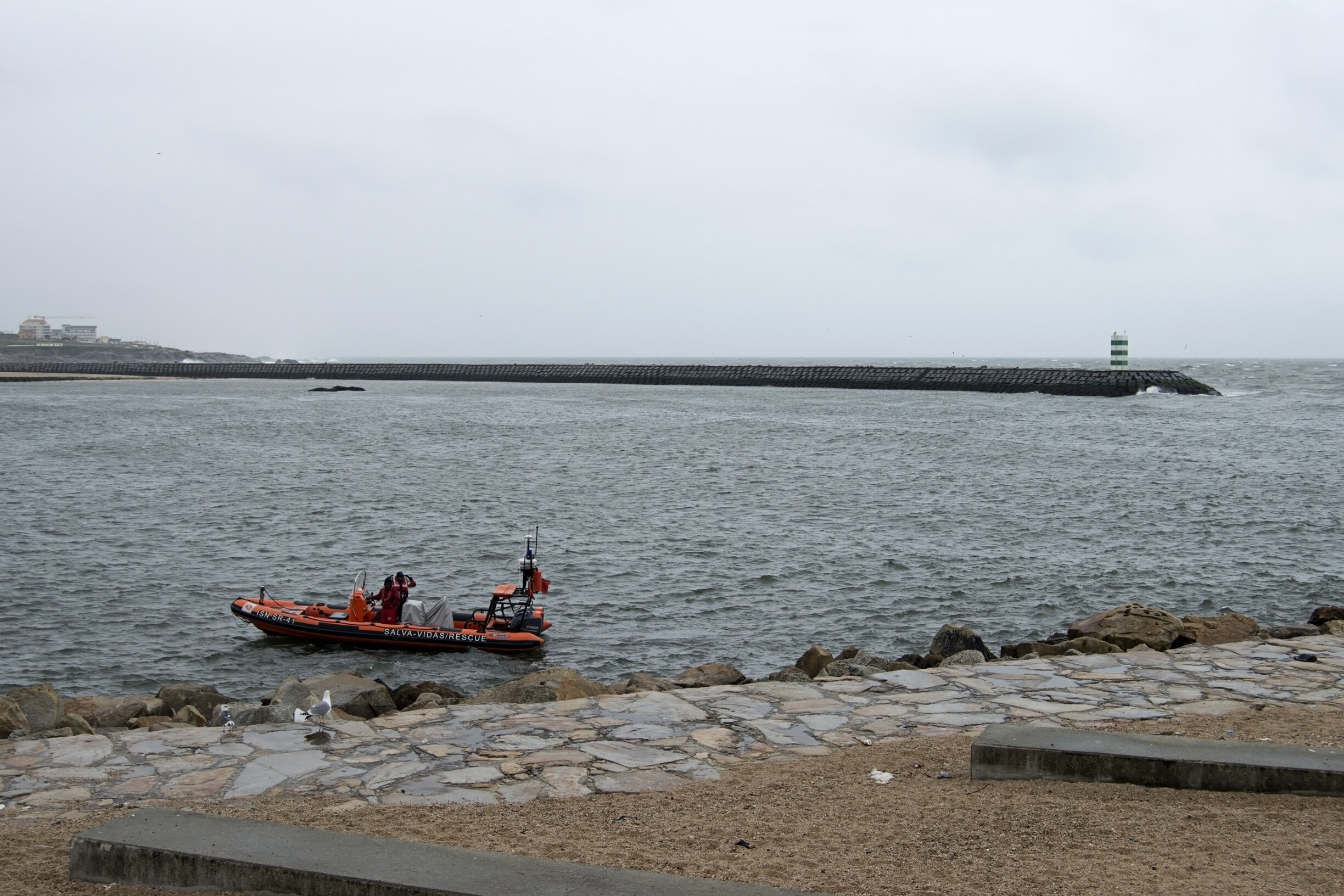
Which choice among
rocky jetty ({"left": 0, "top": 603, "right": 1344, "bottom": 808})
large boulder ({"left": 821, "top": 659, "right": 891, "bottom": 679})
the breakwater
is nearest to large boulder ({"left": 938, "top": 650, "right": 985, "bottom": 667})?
rocky jetty ({"left": 0, "top": 603, "right": 1344, "bottom": 808})

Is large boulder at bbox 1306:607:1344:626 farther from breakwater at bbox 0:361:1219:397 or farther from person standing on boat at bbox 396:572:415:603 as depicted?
breakwater at bbox 0:361:1219:397

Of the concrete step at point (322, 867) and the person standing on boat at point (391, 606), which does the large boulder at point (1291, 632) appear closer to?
the concrete step at point (322, 867)

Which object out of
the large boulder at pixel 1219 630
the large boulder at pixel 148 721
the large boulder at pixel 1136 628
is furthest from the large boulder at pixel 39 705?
the large boulder at pixel 1219 630

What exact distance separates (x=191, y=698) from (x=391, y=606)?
4.72m

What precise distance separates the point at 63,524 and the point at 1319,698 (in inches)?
1017

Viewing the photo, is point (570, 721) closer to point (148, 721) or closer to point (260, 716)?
point (260, 716)

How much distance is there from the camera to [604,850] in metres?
5.41

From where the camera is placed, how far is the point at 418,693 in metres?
11.4

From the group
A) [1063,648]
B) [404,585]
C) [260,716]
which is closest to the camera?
[260,716]

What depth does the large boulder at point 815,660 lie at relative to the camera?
1178 centimetres

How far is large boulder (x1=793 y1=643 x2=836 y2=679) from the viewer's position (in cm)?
1178

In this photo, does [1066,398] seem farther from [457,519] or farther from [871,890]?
[871,890]

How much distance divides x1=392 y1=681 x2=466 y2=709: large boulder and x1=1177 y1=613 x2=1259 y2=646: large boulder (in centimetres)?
776

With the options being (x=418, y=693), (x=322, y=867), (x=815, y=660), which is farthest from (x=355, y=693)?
(x=322, y=867)
